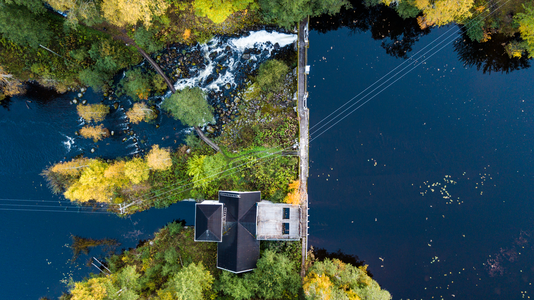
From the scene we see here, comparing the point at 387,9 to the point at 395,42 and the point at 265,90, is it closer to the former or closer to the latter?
the point at 395,42

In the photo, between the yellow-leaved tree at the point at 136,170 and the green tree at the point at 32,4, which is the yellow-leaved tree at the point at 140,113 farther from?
the green tree at the point at 32,4

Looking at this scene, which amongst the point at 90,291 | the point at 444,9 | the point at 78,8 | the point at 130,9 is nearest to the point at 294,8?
the point at 130,9

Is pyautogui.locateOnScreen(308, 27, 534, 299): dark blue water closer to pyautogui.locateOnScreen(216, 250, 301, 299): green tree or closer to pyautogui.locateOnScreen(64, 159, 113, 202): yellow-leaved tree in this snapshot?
pyautogui.locateOnScreen(216, 250, 301, 299): green tree

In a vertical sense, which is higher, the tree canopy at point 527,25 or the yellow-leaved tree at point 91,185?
the tree canopy at point 527,25

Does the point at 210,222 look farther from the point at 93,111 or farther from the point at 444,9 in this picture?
the point at 444,9

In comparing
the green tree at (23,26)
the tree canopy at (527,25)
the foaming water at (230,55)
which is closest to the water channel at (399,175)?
the tree canopy at (527,25)

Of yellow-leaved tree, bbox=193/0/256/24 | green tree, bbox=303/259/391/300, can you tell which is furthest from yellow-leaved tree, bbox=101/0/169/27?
green tree, bbox=303/259/391/300

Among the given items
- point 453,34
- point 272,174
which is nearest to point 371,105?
point 453,34
